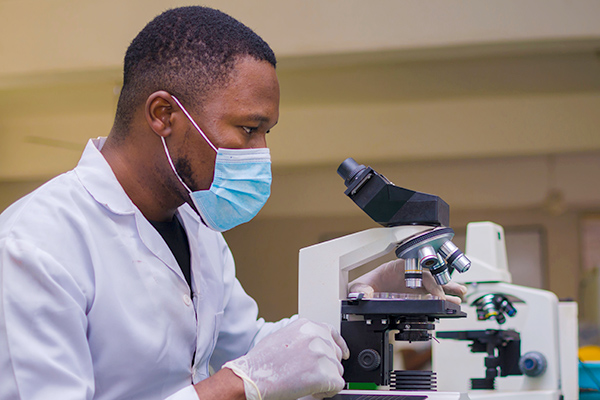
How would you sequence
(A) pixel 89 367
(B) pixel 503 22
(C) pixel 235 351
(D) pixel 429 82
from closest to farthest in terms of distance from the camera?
(A) pixel 89 367, (C) pixel 235 351, (B) pixel 503 22, (D) pixel 429 82

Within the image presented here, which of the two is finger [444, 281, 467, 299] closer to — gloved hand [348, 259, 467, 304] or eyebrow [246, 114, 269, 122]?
gloved hand [348, 259, 467, 304]

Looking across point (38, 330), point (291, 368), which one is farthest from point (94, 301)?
point (291, 368)

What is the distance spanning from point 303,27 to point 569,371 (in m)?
2.18

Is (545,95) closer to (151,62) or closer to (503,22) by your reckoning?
(503,22)

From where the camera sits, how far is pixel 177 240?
1.24 meters

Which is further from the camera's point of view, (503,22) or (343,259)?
(503,22)

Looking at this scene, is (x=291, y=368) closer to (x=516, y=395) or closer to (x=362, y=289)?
(x=362, y=289)

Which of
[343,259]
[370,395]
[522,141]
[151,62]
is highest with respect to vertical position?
[522,141]

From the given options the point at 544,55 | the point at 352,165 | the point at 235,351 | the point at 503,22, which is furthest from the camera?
the point at 544,55

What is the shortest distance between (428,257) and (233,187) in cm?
37

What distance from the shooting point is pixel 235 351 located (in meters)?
1.39

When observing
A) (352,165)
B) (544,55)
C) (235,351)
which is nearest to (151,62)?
(352,165)

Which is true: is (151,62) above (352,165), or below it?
above

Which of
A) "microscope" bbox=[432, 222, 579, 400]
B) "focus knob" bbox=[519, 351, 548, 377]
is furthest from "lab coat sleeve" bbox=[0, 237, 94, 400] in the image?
"focus knob" bbox=[519, 351, 548, 377]
